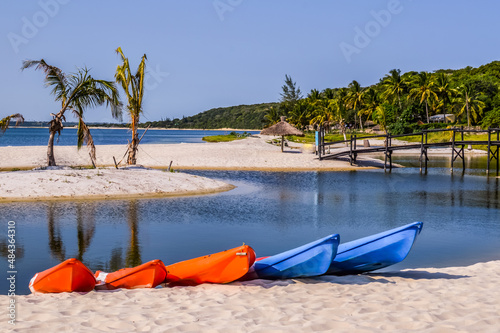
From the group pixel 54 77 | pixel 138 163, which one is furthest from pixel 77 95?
pixel 138 163

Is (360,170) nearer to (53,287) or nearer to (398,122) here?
(53,287)

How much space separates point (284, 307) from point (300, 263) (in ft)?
5.36

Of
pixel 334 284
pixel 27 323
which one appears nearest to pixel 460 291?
pixel 334 284

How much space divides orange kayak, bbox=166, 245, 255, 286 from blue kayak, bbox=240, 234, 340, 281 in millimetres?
389

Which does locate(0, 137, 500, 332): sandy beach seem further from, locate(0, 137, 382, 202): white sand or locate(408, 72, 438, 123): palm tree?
locate(408, 72, 438, 123): palm tree

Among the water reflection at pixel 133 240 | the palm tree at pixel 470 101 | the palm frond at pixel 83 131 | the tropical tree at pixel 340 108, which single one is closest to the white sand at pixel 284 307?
the water reflection at pixel 133 240

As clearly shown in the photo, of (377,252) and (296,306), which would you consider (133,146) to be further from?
(296,306)

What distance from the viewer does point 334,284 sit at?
862 centimetres

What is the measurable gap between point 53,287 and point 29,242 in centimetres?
543

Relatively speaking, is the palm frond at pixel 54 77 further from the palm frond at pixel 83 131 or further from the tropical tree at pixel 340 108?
the tropical tree at pixel 340 108

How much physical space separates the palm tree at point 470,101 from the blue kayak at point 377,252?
239ft

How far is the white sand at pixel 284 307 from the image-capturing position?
6.05 metres

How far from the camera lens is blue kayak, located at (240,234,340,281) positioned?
27.6 feet

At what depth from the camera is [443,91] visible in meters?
82.9
